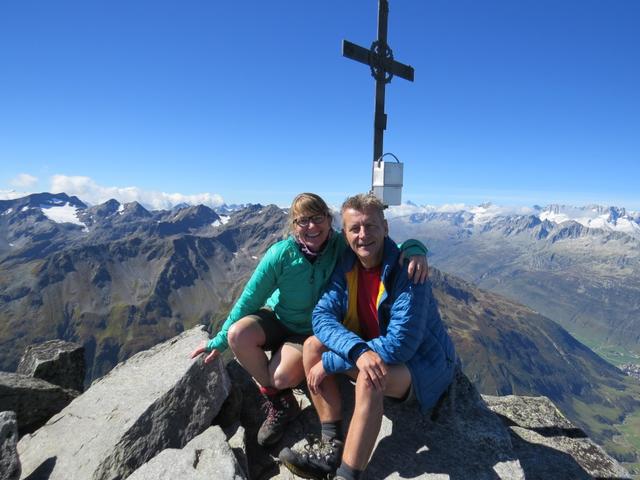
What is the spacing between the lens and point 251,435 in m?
8.14

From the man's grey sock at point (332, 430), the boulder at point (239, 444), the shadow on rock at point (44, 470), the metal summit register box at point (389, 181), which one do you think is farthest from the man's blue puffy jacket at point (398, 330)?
the shadow on rock at point (44, 470)

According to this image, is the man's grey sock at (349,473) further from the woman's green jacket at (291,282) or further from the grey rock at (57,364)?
the grey rock at (57,364)

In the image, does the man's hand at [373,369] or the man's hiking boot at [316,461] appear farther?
the man's hiking boot at [316,461]

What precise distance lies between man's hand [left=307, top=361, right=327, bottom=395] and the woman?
0.61 metres

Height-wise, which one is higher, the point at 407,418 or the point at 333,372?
the point at 333,372

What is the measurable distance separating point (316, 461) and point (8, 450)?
4.55 m

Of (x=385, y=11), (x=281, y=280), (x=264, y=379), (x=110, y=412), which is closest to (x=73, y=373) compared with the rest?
(x=110, y=412)

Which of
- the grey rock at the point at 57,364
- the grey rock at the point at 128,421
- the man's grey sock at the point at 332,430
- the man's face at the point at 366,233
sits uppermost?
the man's face at the point at 366,233

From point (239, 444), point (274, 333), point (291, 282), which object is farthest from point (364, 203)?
point (239, 444)

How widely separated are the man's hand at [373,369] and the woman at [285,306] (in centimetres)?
158

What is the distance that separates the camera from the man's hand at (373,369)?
550cm

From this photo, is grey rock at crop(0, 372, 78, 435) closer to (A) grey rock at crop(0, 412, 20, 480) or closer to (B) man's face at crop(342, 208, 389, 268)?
(A) grey rock at crop(0, 412, 20, 480)

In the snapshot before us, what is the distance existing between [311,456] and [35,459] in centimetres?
471

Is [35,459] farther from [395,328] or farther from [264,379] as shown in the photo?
[395,328]
